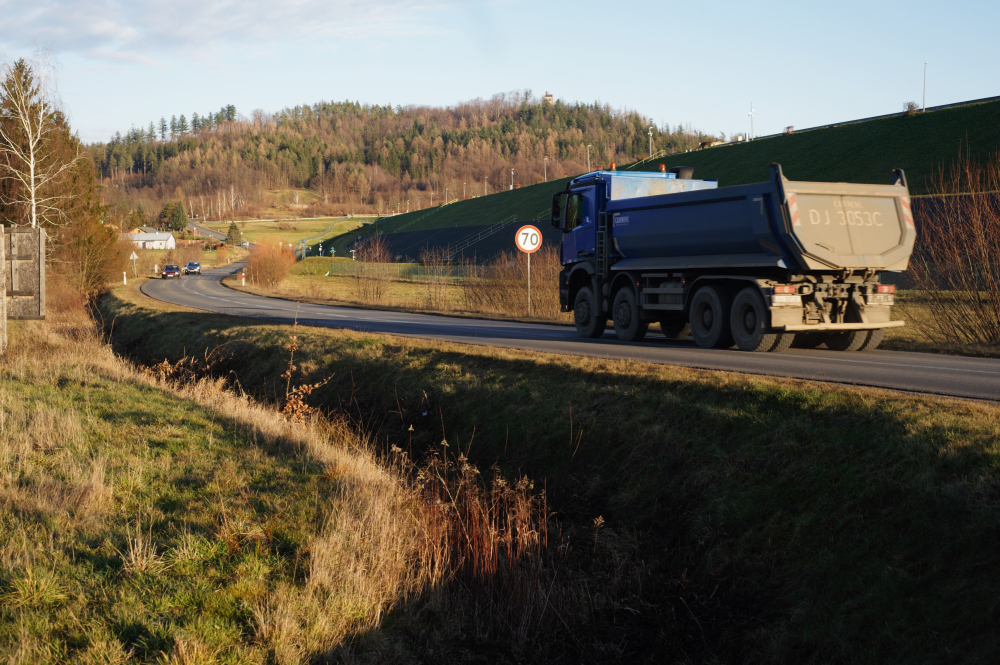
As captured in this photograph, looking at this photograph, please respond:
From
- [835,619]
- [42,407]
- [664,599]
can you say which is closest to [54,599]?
[664,599]

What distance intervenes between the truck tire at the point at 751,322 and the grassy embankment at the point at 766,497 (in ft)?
11.0

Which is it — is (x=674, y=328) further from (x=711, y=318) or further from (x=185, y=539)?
(x=185, y=539)

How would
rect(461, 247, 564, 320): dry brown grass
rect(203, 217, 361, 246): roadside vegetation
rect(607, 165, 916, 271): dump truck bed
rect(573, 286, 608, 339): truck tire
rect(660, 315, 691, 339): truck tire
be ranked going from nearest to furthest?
rect(607, 165, 916, 271): dump truck bed
rect(660, 315, 691, 339): truck tire
rect(573, 286, 608, 339): truck tire
rect(461, 247, 564, 320): dry brown grass
rect(203, 217, 361, 246): roadside vegetation

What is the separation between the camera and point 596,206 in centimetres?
1888

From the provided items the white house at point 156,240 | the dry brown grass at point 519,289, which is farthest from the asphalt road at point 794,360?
the white house at point 156,240

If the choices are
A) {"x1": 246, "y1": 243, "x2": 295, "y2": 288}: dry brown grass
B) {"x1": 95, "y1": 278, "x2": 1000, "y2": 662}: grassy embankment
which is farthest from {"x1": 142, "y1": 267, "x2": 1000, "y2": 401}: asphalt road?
{"x1": 246, "y1": 243, "x2": 295, "y2": 288}: dry brown grass

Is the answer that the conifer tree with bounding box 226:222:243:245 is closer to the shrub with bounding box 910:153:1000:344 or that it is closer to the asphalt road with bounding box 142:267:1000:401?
the asphalt road with bounding box 142:267:1000:401

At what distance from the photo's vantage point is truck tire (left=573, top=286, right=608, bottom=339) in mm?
18891

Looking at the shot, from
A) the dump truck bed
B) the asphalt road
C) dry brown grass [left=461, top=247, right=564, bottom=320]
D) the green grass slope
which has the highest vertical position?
the green grass slope

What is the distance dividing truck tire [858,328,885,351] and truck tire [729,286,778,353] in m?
2.06

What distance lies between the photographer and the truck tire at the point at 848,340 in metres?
15.1

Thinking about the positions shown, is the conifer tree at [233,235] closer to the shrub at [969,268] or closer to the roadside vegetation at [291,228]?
the roadside vegetation at [291,228]

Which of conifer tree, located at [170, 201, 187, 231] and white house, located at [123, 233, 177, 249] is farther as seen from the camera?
conifer tree, located at [170, 201, 187, 231]

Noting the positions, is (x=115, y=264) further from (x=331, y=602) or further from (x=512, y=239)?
(x=331, y=602)
